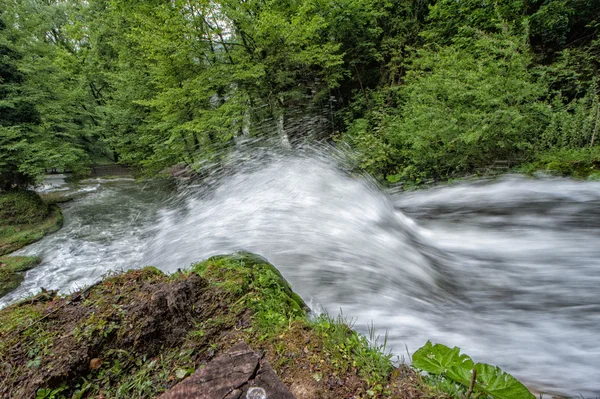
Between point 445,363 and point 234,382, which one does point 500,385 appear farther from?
point 234,382

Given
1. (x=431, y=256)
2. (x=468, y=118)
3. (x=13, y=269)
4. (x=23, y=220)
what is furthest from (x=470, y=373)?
→ (x=23, y=220)

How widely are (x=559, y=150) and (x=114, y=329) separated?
8.97 meters

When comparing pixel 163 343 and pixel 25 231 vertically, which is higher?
pixel 163 343

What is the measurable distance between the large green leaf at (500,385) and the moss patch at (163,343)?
0.93 feet

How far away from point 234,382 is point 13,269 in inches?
399

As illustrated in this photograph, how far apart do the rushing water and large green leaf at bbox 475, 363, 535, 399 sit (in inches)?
33.9

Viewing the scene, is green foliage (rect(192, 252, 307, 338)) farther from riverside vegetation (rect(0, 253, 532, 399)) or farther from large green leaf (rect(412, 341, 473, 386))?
large green leaf (rect(412, 341, 473, 386))

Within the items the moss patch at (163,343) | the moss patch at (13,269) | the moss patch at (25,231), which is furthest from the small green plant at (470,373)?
the moss patch at (25,231)

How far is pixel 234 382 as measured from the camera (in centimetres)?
144

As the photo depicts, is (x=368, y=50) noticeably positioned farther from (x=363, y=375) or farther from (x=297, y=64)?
(x=363, y=375)

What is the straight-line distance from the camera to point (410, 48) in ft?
35.4

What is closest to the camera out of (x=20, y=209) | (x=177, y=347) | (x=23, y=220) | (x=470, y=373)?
(x=470, y=373)

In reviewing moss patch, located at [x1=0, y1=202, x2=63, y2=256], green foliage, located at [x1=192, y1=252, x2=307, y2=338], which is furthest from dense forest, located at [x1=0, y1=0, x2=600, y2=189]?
green foliage, located at [x1=192, y1=252, x2=307, y2=338]

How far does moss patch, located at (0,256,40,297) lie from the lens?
7.18 meters
